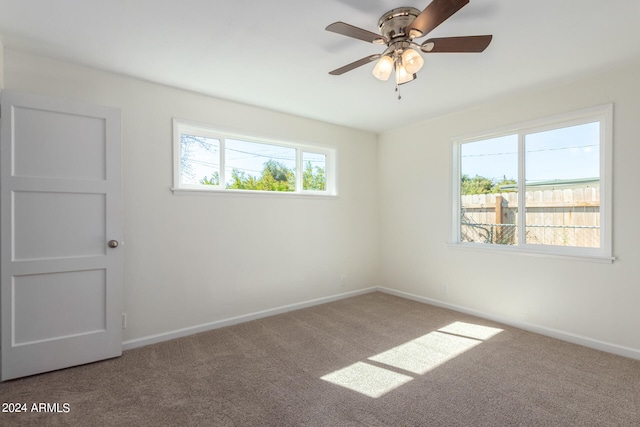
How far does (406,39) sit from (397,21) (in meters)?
0.13

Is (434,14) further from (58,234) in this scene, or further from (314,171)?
(58,234)

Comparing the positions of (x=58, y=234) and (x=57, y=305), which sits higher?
(x=58, y=234)

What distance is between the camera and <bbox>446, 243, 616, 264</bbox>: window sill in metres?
2.87

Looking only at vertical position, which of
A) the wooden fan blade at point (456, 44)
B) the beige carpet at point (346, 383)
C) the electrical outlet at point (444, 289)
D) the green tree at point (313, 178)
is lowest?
the beige carpet at point (346, 383)

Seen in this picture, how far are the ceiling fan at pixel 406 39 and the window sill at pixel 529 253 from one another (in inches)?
90.8

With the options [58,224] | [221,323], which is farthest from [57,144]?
[221,323]

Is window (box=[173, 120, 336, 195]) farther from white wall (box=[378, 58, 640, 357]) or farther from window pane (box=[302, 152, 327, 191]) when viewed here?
white wall (box=[378, 58, 640, 357])

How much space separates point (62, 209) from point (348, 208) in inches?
129

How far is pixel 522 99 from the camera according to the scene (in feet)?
11.0

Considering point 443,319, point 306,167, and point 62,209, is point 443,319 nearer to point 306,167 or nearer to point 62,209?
point 306,167

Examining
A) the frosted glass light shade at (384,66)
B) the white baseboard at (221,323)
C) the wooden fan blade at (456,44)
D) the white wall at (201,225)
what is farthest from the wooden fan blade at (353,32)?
the white baseboard at (221,323)

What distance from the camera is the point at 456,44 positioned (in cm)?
189

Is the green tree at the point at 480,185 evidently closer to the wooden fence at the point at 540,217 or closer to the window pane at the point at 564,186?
the wooden fence at the point at 540,217

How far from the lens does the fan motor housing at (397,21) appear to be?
1.92 meters
